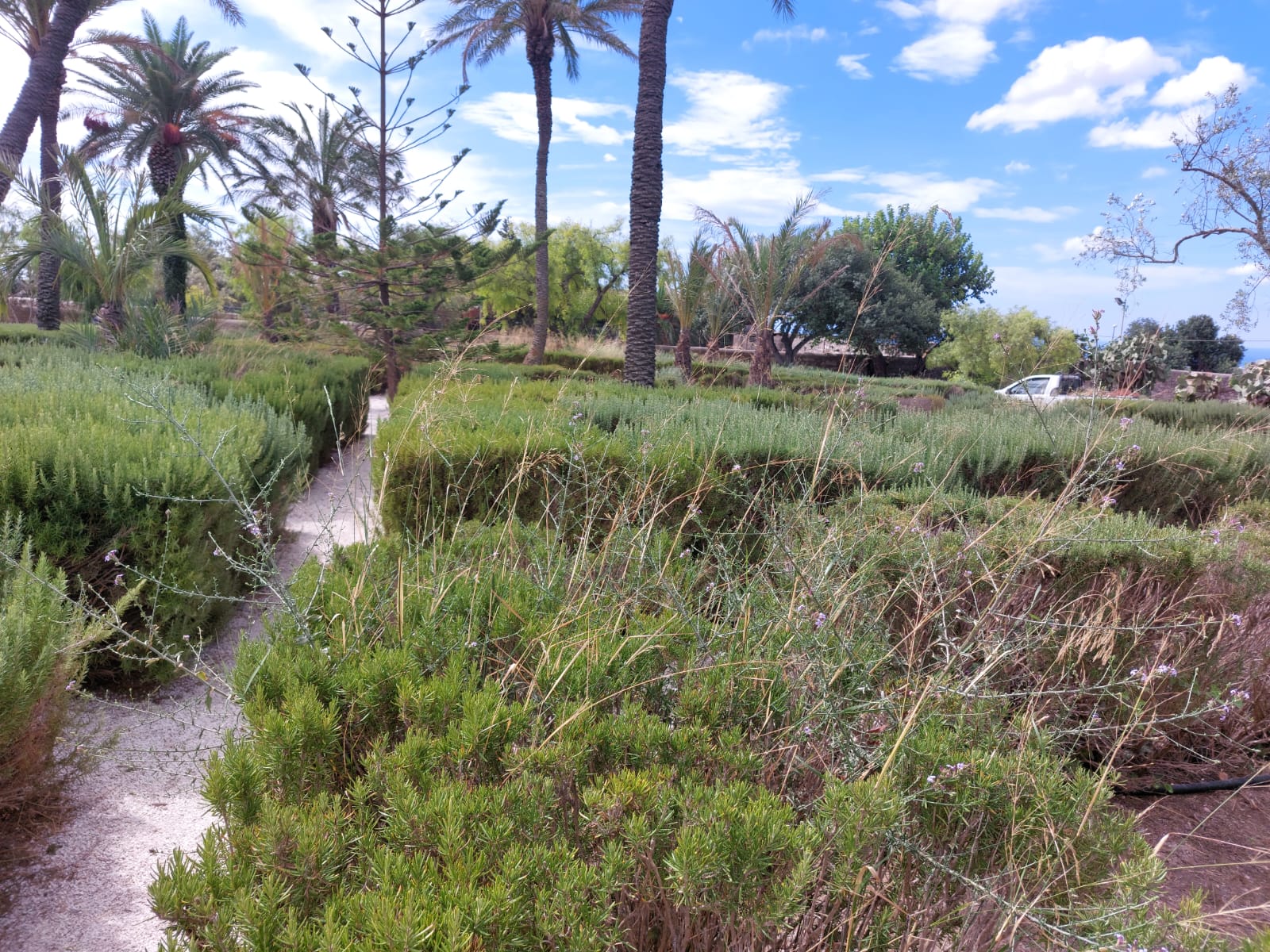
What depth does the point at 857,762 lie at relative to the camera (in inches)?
71.6

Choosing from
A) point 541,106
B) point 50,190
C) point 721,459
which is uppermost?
point 541,106

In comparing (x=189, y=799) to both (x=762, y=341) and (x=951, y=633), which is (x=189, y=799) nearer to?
(x=951, y=633)

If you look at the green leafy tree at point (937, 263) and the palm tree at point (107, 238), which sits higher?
the green leafy tree at point (937, 263)

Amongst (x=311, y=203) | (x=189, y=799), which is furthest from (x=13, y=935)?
(x=311, y=203)

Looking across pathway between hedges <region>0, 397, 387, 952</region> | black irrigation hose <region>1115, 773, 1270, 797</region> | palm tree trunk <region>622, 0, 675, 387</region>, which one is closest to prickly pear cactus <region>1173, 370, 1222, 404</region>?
palm tree trunk <region>622, 0, 675, 387</region>

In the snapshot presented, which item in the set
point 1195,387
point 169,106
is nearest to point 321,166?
point 169,106

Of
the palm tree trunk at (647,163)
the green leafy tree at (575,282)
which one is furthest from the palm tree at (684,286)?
the green leafy tree at (575,282)

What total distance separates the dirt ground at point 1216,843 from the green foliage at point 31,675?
3.52 m

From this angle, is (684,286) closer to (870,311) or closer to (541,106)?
(541,106)

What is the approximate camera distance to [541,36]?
823 inches

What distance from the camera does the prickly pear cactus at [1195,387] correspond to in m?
18.4

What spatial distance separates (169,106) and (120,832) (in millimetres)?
25266

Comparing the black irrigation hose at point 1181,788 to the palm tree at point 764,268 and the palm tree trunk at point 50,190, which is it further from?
the palm tree trunk at point 50,190

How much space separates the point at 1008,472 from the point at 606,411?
123 inches
